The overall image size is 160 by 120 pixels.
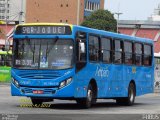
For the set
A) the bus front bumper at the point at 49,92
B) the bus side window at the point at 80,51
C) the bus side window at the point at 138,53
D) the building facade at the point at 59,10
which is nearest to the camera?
the bus front bumper at the point at 49,92

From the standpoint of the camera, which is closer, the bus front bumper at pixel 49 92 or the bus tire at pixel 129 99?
the bus front bumper at pixel 49 92

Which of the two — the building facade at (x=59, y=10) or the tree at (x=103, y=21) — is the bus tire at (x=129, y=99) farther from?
the building facade at (x=59, y=10)

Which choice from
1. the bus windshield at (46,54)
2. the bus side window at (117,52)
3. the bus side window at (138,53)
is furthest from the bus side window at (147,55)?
the bus windshield at (46,54)

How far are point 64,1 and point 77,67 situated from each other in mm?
96136

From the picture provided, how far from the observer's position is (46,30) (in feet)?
69.4

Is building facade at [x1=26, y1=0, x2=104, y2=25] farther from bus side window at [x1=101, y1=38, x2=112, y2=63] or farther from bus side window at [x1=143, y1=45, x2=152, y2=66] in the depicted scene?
bus side window at [x1=101, y1=38, x2=112, y2=63]

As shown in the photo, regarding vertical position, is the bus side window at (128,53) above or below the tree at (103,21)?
below

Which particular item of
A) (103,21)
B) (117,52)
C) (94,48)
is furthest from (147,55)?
(103,21)

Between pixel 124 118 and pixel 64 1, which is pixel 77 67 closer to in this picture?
pixel 124 118

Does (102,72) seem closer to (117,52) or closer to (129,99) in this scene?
(117,52)

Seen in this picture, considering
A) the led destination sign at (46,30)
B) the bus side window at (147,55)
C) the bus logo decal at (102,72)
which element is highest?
the led destination sign at (46,30)

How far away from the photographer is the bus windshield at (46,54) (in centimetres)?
2066

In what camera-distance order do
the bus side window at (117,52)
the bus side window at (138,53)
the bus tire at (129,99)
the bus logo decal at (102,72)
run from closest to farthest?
the bus logo decal at (102,72) → the bus side window at (117,52) → the bus tire at (129,99) → the bus side window at (138,53)

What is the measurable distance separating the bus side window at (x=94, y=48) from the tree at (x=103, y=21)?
7306 centimetres
